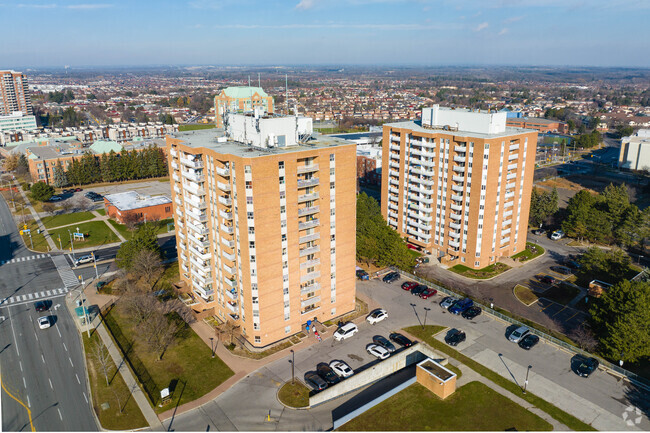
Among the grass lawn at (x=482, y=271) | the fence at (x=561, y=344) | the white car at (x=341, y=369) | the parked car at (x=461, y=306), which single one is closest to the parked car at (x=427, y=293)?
the fence at (x=561, y=344)

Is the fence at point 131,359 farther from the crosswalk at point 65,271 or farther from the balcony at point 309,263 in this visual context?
the balcony at point 309,263

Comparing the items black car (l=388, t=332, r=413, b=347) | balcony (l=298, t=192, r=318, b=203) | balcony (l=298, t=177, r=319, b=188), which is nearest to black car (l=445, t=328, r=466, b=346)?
black car (l=388, t=332, r=413, b=347)

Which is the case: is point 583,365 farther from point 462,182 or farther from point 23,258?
point 23,258

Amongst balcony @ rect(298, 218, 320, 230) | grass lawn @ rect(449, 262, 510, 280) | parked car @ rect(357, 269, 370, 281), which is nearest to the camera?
balcony @ rect(298, 218, 320, 230)

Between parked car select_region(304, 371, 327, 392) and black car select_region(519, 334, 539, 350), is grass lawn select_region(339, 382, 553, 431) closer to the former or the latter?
parked car select_region(304, 371, 327, 392)

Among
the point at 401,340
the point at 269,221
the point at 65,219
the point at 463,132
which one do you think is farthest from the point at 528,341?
the point at 65,219

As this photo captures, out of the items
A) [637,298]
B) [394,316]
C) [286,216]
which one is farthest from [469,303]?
[286,216]

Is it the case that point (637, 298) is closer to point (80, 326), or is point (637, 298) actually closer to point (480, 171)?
point (480, 171)
